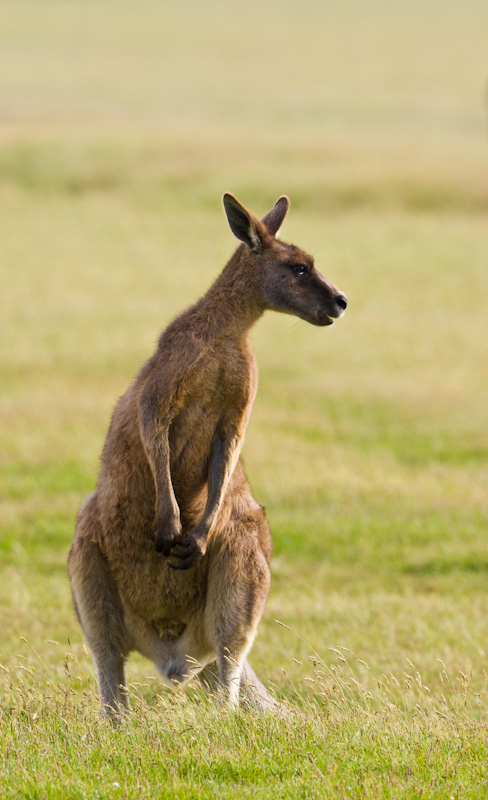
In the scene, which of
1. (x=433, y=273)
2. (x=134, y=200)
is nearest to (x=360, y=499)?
(x=433, y=273)

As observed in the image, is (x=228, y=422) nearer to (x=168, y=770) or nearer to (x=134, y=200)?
(x=168, y=770)

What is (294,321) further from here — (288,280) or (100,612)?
(100,612)

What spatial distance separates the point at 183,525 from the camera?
505 centimetres

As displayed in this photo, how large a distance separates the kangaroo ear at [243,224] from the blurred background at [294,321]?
8.31ft

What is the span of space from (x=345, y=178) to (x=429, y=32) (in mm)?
49436

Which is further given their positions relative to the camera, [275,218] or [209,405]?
[275,218]

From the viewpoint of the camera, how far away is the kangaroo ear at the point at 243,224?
4997 millimetres

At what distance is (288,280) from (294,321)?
54.0ft

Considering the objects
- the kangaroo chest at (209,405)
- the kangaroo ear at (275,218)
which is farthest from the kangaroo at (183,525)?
the kangaroo ear at (275,218)

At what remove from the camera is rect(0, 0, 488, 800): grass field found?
166 inches

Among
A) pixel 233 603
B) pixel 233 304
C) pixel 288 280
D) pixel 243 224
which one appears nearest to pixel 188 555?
pixel 233 603

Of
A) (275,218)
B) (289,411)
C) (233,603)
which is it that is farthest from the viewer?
(289,411)

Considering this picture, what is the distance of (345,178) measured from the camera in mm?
31266

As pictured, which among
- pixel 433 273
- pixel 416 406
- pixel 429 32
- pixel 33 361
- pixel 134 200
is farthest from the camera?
pixel 429 32
